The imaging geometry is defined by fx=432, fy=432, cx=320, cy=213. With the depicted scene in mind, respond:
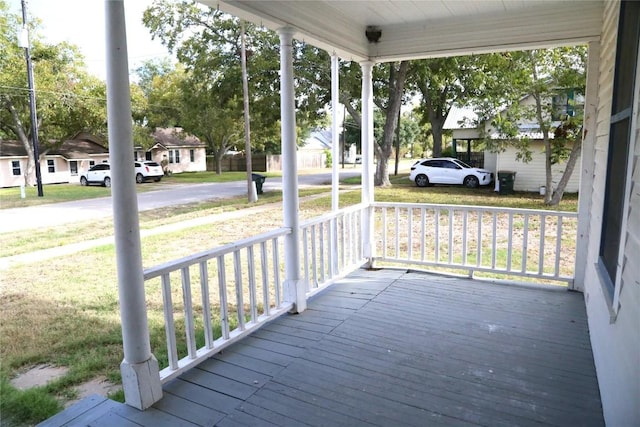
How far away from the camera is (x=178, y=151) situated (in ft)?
87.4

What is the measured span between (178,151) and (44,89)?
2271 cm

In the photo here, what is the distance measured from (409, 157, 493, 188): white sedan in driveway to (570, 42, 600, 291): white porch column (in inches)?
412

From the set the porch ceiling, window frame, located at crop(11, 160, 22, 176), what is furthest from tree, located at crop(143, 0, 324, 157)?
the porch ceiling

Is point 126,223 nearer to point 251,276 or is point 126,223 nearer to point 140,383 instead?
point 140,383

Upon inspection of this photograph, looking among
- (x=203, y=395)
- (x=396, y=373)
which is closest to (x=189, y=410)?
(x=203, y=395)

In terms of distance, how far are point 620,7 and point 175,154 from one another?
87.1 feet

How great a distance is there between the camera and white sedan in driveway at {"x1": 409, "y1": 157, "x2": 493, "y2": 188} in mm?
13724

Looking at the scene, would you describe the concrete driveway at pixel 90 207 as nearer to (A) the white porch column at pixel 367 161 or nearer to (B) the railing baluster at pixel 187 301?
(B) the railing baluster at pixel 187 301

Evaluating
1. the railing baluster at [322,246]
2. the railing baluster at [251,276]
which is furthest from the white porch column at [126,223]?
the railing baluster at [322,246]

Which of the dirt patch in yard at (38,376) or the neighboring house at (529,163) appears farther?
the neighboring house at (529,163)

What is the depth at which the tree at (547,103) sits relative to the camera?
888 centimetres

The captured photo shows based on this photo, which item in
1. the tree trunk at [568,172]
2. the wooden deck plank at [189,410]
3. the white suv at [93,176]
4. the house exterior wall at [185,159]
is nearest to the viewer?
the wooden deck plank at [189,410]

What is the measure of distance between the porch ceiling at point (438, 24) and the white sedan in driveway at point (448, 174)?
1030cm

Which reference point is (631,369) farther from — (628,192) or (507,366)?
(507,366)
